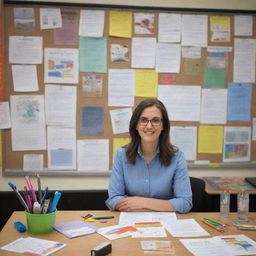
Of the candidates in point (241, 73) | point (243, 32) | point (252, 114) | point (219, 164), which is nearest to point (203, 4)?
point (243, 32)

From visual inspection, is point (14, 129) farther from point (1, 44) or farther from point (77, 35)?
point (77, 35)

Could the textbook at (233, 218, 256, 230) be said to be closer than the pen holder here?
Answer: No

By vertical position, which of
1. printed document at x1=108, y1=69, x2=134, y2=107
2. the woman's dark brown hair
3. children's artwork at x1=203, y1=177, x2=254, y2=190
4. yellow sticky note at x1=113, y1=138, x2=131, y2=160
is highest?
printed document at x1=108, y1=69, x2=134, y2=107

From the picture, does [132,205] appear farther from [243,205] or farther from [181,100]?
[181,100]

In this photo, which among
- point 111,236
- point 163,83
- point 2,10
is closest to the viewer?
point 111,236

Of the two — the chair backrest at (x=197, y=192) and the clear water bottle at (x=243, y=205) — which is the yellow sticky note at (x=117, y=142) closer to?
the chair backrest at (x=197, y=192)

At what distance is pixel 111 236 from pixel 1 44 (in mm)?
1960

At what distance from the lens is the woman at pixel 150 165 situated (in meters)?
2.01

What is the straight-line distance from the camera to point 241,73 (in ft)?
9.75

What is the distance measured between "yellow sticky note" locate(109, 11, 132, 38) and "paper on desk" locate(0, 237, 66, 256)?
1.90 meters

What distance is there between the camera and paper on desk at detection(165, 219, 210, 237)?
150 cm

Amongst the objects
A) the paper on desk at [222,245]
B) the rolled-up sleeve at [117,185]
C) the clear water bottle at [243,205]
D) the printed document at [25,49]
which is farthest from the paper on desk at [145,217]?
the printed document at [25,49]

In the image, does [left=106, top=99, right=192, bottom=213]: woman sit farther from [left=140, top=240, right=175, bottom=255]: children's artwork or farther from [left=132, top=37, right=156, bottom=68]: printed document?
[left=132, top=37, right=156, bottom=68]: printed document

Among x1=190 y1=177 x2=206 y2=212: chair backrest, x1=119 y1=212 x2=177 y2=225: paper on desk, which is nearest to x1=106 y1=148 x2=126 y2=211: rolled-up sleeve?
x1=119 y1=212 x2=177 y2=225: paper on desk
